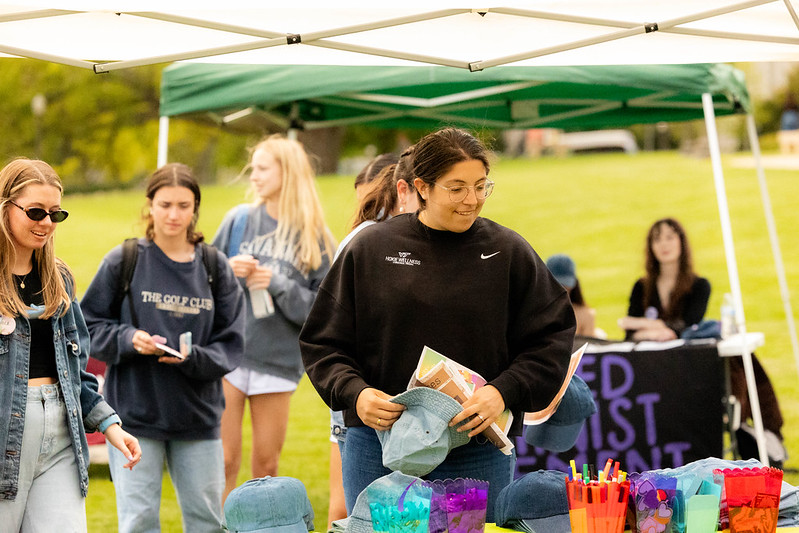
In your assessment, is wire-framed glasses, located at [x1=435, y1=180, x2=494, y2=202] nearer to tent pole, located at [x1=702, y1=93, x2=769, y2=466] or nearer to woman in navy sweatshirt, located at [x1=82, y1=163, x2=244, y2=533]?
woman in navy sweatshirt, located at [x1=82, y1=163, x2=244, y2=533]

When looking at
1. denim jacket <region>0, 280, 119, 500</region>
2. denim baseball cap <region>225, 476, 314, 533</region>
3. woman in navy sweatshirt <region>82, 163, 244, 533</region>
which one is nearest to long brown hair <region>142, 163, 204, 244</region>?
woman in navy sweatshirt <region>82, 163, 244, 533</region>

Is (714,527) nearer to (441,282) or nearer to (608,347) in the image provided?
(441,282)

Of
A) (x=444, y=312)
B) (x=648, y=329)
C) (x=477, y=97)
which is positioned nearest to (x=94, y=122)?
(x=477, y=97)

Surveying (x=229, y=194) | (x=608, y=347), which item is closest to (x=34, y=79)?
(x=229, y=194)

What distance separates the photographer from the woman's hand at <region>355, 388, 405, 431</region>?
2709 millimetres

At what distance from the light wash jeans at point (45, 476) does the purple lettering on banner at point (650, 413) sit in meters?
3.55

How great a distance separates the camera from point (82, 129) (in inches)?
1178

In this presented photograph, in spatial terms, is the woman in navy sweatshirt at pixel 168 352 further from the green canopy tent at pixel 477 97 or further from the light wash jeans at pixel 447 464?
the green canopy tent at pixel 477 97

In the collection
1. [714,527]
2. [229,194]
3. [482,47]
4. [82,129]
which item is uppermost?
[82,129]

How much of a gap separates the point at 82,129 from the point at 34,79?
186cm

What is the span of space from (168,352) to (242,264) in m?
0.94

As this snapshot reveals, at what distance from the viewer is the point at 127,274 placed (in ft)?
13.8

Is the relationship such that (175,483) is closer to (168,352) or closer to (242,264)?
(168,352)

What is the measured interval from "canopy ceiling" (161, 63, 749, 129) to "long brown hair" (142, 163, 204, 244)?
174 cm
